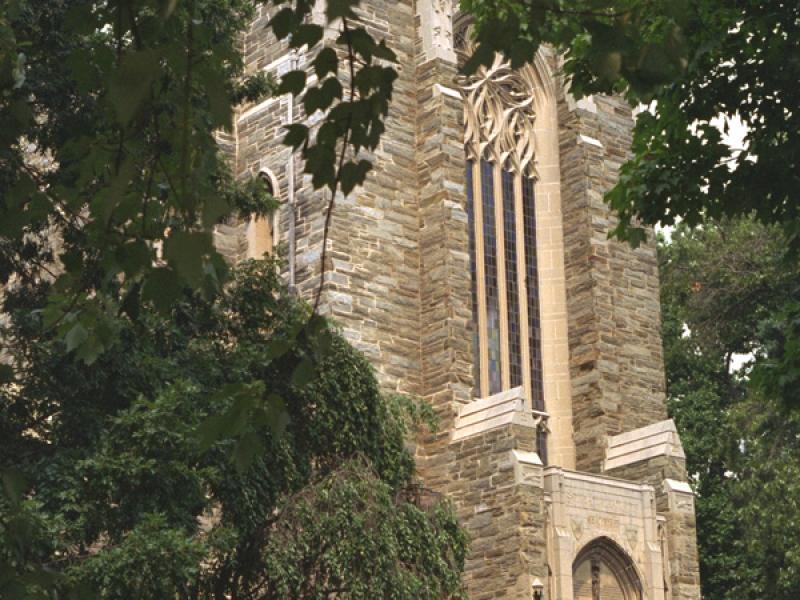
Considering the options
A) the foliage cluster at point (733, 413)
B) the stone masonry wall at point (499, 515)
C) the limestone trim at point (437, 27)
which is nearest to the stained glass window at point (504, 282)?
the limestone trim at point (437, 27)

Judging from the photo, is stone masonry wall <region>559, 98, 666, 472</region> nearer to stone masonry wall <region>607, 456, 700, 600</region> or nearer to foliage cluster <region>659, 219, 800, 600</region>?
stone masonry wall <region>607, 456, 700, 600</region>

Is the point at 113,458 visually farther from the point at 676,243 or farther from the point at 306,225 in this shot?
the point at 676,243

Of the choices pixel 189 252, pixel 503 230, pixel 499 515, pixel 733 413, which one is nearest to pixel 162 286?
pixel 189 252

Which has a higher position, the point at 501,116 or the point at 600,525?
the point at 501,116

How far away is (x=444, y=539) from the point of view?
2186 centimetres

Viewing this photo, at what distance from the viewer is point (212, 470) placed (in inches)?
699

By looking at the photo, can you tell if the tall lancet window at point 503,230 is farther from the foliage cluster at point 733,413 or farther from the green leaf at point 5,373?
the green leaf at point 5,373

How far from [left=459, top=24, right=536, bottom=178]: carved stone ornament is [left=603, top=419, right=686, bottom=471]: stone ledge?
5175 mm

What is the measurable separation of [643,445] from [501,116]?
6636mm

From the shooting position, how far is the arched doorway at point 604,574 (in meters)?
27.6

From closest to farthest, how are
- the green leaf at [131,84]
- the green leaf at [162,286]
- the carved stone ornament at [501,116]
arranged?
the green leaf at [131,84]
the green leaf at [162,286]
the carved stone ornament at [501,116]

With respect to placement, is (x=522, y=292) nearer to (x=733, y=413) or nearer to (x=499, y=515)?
(x=499, y=515)

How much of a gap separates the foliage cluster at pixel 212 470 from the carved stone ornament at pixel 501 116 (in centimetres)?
907

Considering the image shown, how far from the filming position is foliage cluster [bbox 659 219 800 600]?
35.6 meters
